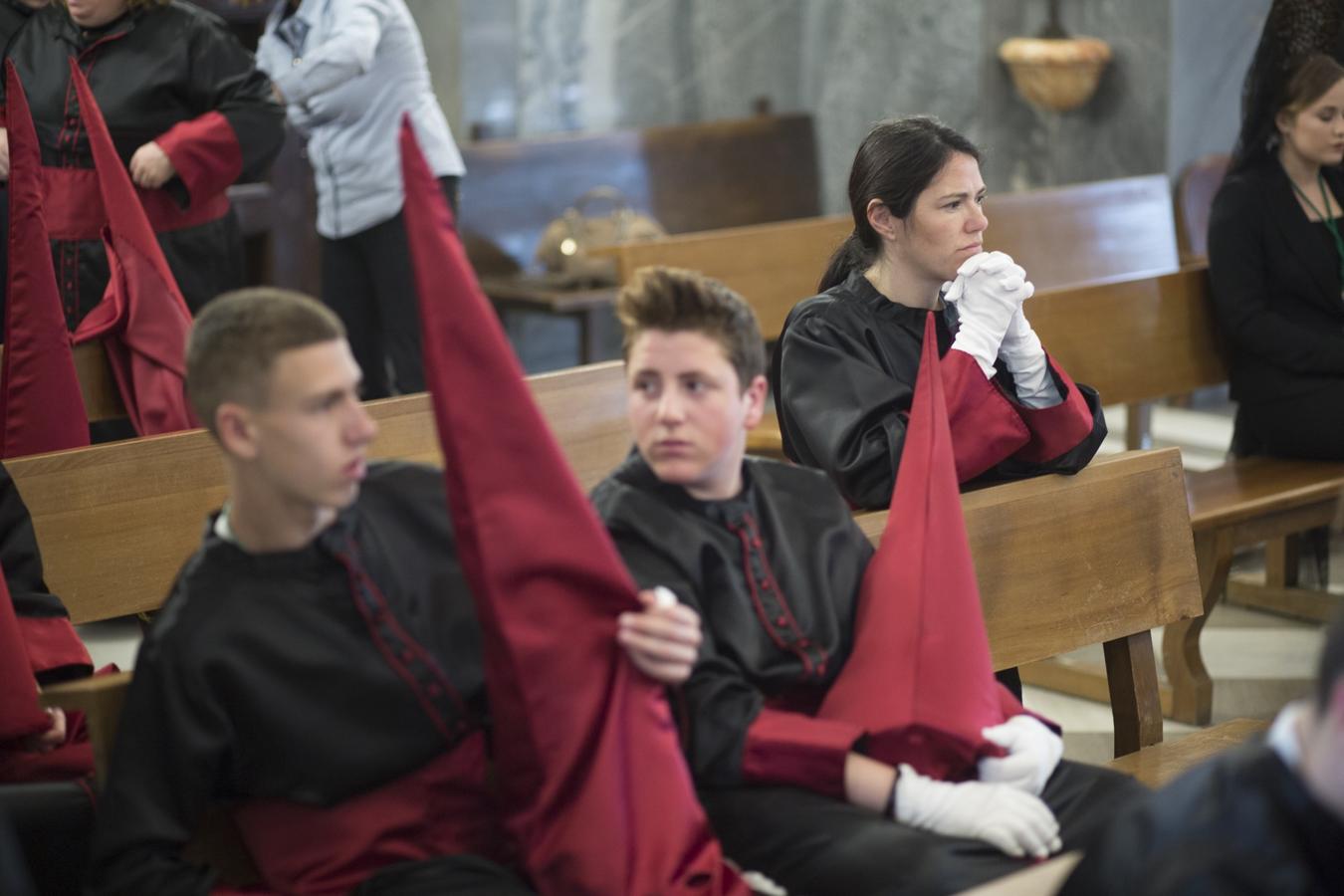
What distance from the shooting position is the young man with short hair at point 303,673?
71.4 inches

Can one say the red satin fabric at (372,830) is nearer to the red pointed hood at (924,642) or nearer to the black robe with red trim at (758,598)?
the black robe with red trim at (758,598)

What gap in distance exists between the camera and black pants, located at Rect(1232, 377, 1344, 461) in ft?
14.2

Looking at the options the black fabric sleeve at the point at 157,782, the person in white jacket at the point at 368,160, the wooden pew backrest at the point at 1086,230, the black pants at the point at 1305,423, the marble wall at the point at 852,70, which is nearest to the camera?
the black fabric sleeve at the point at 157,782

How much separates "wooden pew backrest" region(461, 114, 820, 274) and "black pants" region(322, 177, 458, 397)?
1874 mm

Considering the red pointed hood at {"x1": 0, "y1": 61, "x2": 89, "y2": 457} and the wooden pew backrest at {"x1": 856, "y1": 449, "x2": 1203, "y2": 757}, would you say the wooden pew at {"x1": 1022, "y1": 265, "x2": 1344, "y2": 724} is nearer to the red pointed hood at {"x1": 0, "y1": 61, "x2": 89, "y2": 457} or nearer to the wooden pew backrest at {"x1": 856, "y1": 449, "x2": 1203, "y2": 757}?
the wooden pew backrest at {"x1": 856, "y1": 449, "x2": 1203, "y2": 757}

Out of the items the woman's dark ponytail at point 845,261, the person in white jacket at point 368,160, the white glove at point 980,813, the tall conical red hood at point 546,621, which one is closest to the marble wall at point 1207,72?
the person in white jacket at point 368,160

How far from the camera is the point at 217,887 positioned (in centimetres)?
193

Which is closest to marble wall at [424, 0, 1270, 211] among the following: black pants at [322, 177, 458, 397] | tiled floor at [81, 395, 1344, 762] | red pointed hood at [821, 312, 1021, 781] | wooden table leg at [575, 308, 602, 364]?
wooden table leg at [575, 308, 602, 364]

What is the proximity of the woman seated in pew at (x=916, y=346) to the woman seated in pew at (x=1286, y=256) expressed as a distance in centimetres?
150

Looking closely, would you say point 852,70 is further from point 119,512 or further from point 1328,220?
point 119,512

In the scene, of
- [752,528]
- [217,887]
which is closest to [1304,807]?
[752,528]

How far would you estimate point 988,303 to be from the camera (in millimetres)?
2844

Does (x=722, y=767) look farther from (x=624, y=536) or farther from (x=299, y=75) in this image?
(x=299, y=75)

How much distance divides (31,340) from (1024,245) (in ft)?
11.4
